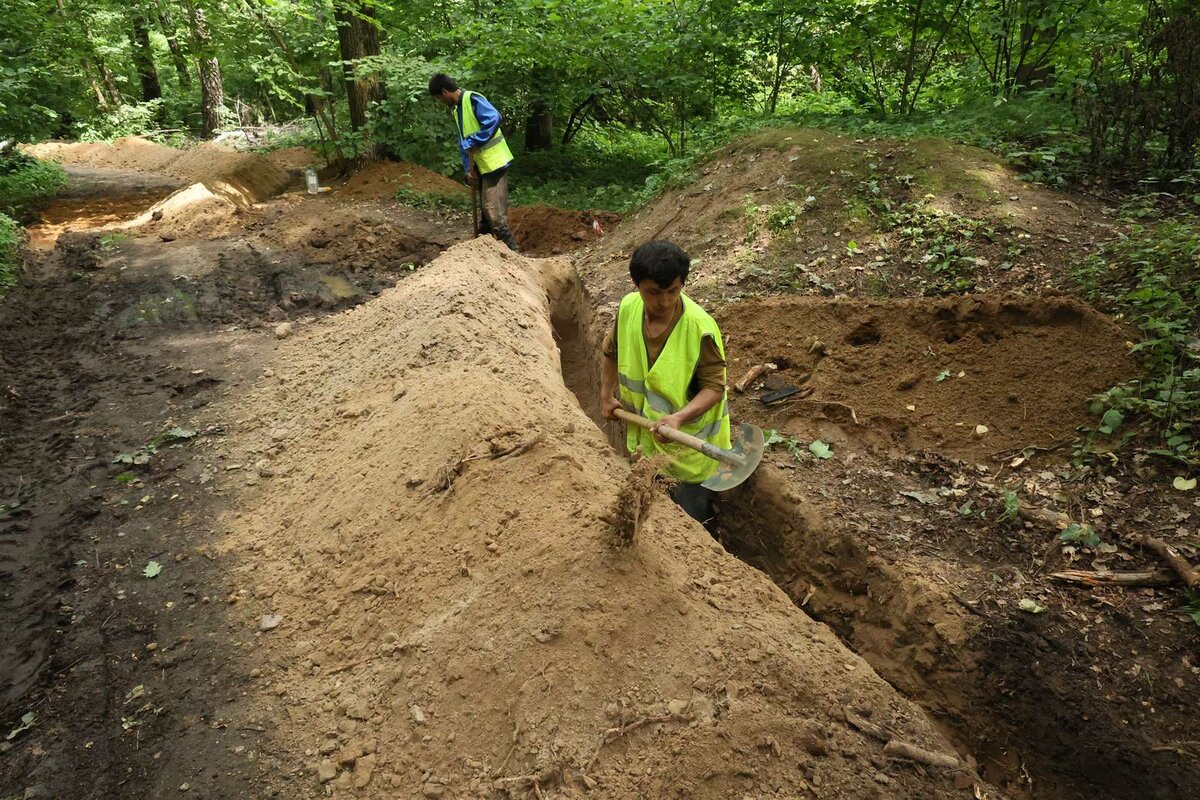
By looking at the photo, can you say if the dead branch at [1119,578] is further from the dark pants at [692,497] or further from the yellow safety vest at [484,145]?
the yellow safety vest at [484,145]

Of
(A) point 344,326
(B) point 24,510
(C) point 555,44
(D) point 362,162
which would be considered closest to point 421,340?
(A) point 344,326

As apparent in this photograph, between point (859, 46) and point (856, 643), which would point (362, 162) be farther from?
point (856, 643)

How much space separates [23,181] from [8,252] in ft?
16.2

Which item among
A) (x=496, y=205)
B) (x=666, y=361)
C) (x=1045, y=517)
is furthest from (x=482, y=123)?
(x=1045, y=517)

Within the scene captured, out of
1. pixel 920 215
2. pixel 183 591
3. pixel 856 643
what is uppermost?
pixel 920 215

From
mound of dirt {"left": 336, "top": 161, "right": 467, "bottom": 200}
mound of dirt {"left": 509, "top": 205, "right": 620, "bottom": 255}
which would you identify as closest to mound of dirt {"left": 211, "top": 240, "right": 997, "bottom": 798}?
mound of dirt {"left": 509, "top": 205, "right": 620, "bottom": 255}

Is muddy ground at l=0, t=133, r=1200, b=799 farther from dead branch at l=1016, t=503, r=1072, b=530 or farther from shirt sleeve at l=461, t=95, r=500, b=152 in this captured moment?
shirt sleeve at l=461, t=95, r=500, b=152

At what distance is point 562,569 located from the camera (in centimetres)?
282

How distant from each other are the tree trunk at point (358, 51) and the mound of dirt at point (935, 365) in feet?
26.4

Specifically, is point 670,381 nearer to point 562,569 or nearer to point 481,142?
point 562,569

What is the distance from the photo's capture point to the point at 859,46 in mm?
8945

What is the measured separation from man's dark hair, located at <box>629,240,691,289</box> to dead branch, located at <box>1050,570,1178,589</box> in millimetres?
2495

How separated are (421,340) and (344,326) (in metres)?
1.58

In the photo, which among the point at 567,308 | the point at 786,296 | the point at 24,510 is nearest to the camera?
the point at 24,510
